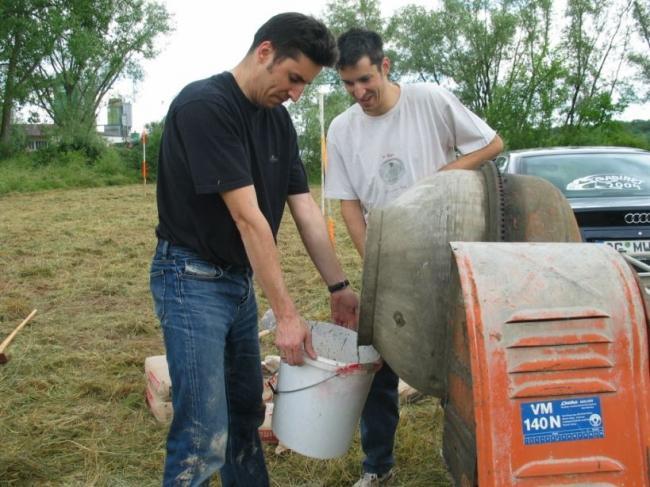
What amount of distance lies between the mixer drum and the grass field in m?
1.30

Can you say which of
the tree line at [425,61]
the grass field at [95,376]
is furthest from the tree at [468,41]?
the grass field at [95,376]

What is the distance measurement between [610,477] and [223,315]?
1.24 m

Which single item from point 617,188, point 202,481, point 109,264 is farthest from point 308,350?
point 109,264

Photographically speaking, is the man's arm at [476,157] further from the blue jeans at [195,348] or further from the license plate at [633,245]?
the license plate at [633,245]

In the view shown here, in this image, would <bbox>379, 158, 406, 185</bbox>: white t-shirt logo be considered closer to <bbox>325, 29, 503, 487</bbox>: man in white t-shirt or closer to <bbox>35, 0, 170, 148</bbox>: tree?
<bbox>325, 29, 503, 487</bbox>: man in white t-shirt

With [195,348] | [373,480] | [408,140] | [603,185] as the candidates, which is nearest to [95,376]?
[373,480]

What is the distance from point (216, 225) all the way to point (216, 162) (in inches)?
10.2

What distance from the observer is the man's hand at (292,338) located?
2232 mm

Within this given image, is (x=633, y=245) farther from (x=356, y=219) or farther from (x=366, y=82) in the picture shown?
(x=366, y=82)

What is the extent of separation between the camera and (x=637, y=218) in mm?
5094

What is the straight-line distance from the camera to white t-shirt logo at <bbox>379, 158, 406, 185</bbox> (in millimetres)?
2818

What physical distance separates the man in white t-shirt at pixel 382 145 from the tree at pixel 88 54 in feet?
75.8

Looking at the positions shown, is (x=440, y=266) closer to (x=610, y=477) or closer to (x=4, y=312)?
(x=610, y=477)

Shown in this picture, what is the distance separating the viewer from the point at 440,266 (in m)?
1.94
